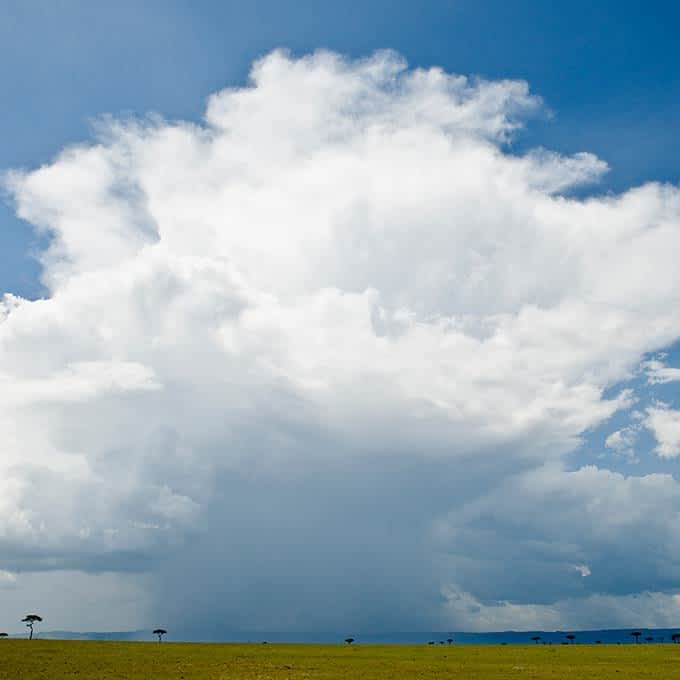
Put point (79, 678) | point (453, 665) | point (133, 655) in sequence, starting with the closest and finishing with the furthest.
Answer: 1. point (79, 678)
2. point (453, 665)
3. point (133, 655)

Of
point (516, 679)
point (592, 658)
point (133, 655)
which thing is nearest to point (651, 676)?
point (516, 679)

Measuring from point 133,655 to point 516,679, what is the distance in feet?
164

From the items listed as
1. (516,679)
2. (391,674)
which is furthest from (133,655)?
(516,679)

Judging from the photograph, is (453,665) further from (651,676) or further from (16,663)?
(16,663)

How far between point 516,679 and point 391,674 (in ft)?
40.5

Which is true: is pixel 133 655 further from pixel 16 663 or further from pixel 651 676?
pixel 651 676

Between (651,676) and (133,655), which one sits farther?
(133,655)

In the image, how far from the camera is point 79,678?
203ft

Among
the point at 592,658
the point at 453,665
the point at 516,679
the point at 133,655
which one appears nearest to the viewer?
the point at 516,679

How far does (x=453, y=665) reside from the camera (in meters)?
82.6

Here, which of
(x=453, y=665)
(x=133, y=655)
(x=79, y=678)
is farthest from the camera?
(x=133, y=655)

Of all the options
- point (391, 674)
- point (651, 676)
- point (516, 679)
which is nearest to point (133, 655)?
point (391, 674)

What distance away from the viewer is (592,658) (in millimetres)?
97000

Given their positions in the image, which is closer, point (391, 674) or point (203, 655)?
point (391, 674)
